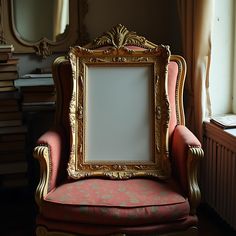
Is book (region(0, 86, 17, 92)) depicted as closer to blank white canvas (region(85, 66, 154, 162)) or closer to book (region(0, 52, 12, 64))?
book (region(0, 52, 12, 64))

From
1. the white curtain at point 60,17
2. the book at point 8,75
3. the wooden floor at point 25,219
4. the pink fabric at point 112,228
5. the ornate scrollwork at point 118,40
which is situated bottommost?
the wooden floor at point 25,219

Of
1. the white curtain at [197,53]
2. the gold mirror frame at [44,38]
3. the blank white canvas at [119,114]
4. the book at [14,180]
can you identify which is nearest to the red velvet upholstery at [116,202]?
the blank white canvas at [119,114]

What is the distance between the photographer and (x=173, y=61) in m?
2.26

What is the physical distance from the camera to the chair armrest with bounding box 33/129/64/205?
6.14 ft

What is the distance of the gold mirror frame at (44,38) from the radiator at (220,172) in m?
0.99

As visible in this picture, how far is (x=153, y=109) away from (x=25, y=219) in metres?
1.04

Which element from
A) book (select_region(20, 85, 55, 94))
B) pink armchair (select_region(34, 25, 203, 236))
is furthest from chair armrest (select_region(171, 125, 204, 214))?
book (select_region(20, 85, 55, 94))

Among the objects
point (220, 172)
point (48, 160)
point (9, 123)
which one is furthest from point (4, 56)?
point (220, 172)

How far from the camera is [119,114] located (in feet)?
7.11

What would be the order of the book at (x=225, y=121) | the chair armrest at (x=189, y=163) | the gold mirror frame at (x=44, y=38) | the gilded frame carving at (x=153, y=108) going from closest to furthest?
the chair armrest at (x=189, y=163)
the gilded frame carving at (x=153, y=108)
the book at (x=225, y=121)
the gold mirror frame at (x=44, y=38)

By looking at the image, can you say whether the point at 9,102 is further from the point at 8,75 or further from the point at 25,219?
the point at 25,219

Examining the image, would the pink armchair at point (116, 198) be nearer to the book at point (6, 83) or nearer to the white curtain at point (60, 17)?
the book at point (6, 83)

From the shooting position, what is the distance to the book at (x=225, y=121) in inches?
87.5

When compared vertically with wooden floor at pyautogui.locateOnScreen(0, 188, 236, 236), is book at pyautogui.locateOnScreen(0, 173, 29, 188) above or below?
above
